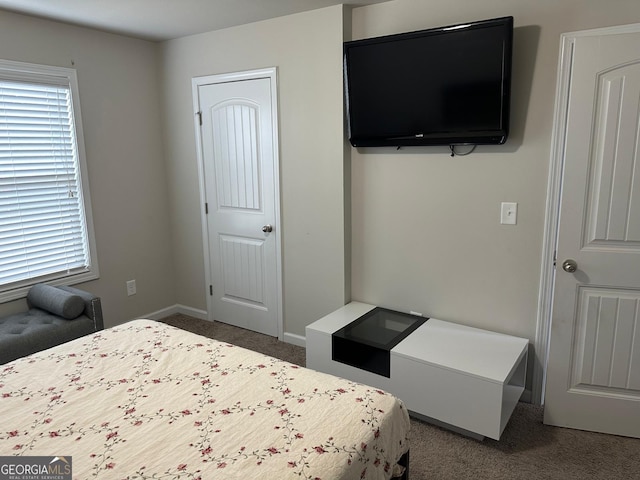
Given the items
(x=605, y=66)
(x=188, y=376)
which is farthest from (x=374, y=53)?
(x=188, y=376)

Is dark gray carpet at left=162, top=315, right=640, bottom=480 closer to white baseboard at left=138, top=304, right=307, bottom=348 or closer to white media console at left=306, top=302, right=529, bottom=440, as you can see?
white media console at left=306, top=302, right=529, bottom=440

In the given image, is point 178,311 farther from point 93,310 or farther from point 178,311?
point 93,310

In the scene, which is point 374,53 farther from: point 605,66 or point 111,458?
point 111,458

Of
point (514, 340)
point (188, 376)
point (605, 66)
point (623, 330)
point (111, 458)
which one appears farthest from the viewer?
point (514, 340)

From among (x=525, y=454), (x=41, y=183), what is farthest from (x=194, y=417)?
(x=41, y=183)

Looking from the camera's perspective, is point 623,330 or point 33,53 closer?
point 623,330

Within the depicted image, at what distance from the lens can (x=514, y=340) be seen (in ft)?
8.83

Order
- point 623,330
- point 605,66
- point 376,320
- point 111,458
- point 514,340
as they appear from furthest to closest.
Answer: point 376,320 < point 514,340 < point 623,330 < point 605,66 < point 111,458

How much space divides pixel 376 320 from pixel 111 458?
6.34ft

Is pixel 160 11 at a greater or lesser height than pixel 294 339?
greater

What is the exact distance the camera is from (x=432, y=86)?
2.64m

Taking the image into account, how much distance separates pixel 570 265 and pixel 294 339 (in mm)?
2074

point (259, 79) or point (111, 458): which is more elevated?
point (259, 79)

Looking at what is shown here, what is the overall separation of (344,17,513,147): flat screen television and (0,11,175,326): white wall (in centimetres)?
196
